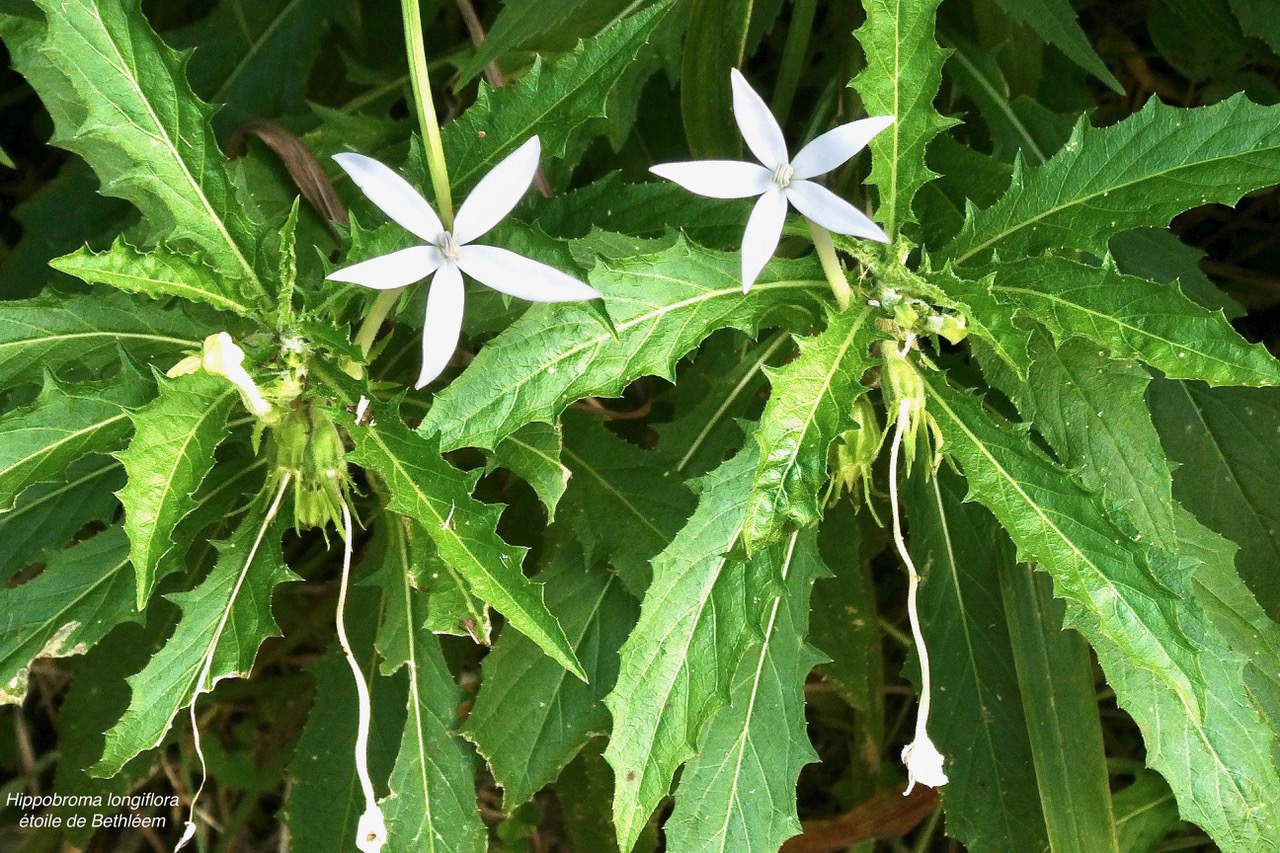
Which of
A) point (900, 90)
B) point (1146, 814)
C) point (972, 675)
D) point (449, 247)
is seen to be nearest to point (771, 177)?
point (900, 90)

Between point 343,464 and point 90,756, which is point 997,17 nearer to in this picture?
point 343,464

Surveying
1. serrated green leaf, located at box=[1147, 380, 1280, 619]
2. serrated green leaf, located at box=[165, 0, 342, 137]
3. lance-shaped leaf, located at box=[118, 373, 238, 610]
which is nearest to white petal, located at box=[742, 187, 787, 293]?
lance-shaped leaf, located at box=[118, 373, 238, 610]

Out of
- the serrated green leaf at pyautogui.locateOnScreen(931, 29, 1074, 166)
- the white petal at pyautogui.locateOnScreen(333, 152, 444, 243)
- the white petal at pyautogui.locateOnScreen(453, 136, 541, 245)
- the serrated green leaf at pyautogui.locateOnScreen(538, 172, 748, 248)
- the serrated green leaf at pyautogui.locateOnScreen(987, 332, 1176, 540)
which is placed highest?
the serrated green leaf at pyautogui.locateOnScreen(931, 29, 1074, 166)

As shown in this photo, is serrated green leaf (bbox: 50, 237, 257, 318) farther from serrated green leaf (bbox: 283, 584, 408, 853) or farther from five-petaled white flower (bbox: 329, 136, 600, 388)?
serrated green leaf (bbox: 283, 584, 408, 853)

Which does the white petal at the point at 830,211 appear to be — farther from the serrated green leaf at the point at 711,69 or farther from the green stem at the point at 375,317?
the serrated green leaf at the point at 711,69

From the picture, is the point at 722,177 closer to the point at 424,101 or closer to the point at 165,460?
the point at 424,101
